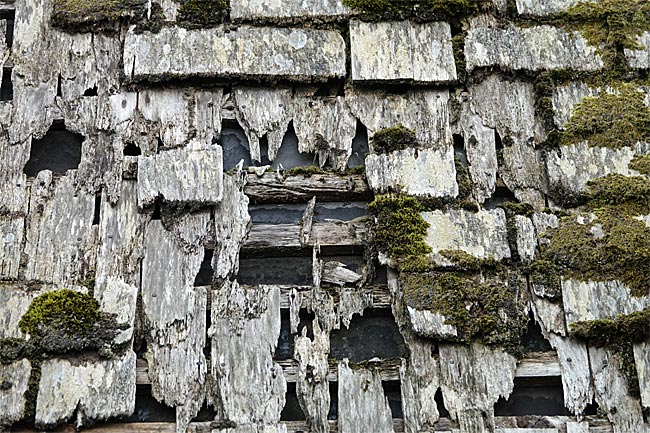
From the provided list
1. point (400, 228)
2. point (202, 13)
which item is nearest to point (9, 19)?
point (202, 13)

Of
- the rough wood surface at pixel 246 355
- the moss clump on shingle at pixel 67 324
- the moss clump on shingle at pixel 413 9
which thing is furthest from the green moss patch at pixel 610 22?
the moss clump on shingle at pixel 67 324

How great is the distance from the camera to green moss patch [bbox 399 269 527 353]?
149 inches

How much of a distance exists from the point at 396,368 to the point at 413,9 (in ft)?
6.11

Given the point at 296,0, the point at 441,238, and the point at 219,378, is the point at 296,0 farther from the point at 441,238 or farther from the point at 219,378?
the point at 219,378

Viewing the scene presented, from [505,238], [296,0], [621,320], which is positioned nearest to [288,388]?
[505,238]

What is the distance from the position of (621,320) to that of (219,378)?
1.75 meters

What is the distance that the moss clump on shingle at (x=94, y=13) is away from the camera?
4.38 m

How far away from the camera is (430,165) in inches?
163

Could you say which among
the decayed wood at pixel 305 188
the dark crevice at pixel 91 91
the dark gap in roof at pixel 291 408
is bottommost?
the dark gap in roof at pixel 291 408

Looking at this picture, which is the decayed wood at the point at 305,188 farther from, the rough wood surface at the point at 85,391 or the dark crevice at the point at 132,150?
the rough wood surface at the point at 85,391

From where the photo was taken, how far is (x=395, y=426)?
12.1 ft

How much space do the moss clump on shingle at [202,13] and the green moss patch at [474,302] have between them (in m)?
1.62

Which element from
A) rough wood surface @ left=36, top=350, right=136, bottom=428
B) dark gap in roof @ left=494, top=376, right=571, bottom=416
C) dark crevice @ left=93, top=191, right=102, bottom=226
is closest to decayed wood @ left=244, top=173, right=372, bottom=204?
dark crevice @ left=93, top=191, right=102, bottom=226

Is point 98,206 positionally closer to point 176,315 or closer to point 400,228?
point 176,315
